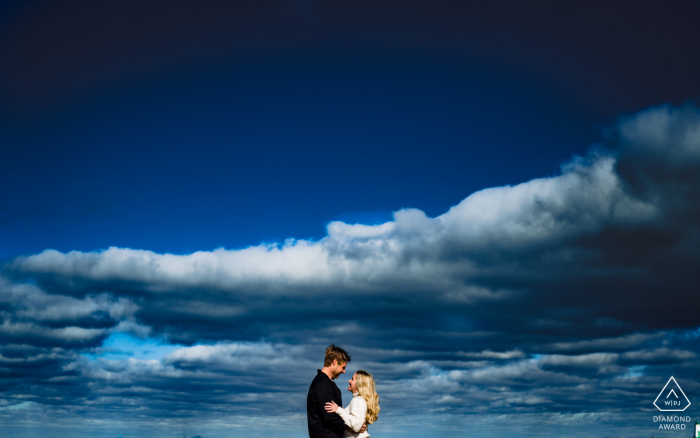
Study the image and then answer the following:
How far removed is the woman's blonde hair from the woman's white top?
0.83 ft

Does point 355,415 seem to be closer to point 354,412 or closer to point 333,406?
point 354,412

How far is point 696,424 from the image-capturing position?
180 metres

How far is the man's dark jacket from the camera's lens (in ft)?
68.0

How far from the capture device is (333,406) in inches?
814

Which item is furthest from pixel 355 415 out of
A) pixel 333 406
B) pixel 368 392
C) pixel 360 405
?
pixel 333 406

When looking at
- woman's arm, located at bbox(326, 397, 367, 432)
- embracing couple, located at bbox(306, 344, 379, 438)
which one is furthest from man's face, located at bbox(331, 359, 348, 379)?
woman's arm, located at bbox(326, 397, 367, 432)

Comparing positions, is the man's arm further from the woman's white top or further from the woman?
the woman

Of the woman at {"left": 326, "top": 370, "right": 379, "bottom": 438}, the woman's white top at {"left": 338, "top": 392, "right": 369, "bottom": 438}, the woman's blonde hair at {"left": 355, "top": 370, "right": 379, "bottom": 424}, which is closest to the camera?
the woman's white top at {"left": 338, "top": 392, "right": 369, "bottom": 438}

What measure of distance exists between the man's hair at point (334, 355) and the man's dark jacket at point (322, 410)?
19.6 inches

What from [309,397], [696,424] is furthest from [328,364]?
[696,424]

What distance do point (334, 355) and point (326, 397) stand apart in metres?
1.50

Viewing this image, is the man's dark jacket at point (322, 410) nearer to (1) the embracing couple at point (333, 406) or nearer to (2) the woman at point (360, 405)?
(1) the embracing couple at point (333, 406)

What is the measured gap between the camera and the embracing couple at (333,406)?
20.8m

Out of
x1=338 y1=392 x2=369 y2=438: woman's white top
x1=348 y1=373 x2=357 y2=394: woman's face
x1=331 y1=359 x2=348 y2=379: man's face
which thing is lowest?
x1=338 y1=392 x2=369 y2=438: woman's white top
